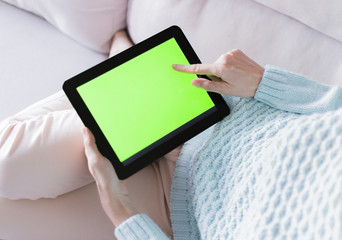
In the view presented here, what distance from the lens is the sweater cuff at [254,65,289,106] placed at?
0.74 metres

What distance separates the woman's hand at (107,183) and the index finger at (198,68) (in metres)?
0.21

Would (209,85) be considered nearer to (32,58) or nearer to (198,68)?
(198,68)

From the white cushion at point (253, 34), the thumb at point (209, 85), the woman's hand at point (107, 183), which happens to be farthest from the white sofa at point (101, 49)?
the thumb at point (209, 85)

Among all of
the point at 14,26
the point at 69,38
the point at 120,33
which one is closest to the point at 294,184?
the point at 120,33

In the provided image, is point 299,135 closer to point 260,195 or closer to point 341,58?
point 260,195

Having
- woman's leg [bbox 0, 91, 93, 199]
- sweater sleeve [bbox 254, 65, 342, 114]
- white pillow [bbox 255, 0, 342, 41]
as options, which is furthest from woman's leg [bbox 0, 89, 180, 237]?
white pillow [bbox 255, 0, 342, 41]

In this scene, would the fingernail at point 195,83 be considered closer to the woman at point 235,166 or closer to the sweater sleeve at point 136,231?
the woman at point 235,166

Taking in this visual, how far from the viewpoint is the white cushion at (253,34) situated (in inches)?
35.0

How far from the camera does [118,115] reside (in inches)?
27.8

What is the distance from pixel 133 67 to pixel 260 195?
33 cm

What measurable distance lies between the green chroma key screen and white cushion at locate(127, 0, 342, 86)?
0.24m

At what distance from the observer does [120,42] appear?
3.56 feet

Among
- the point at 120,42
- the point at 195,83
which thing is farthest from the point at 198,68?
the point at 120,42

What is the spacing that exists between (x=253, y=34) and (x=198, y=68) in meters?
0.28
